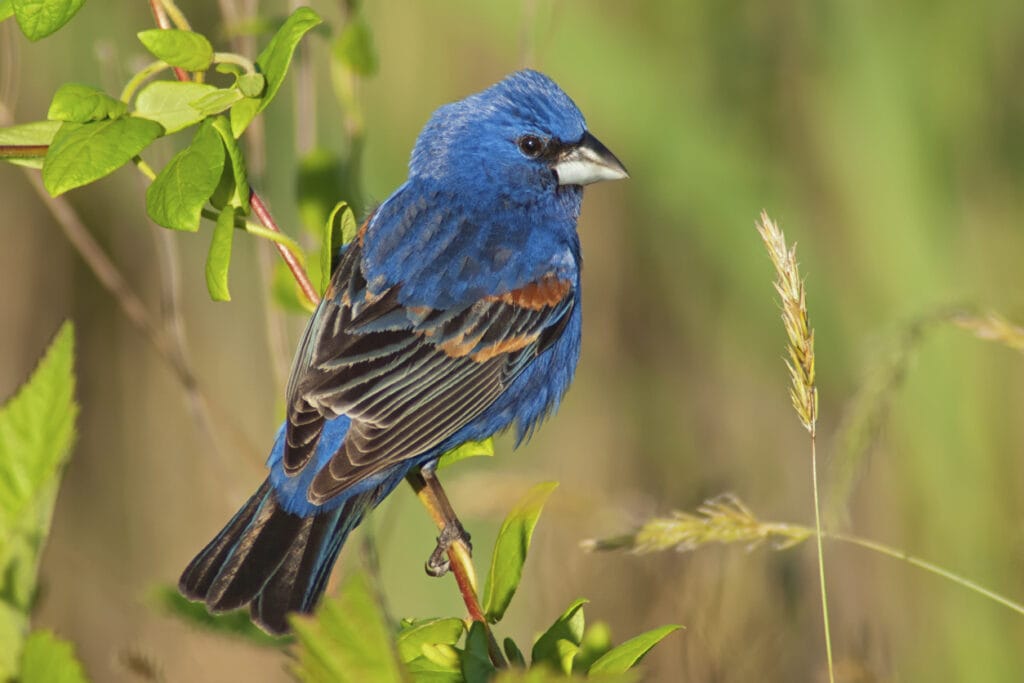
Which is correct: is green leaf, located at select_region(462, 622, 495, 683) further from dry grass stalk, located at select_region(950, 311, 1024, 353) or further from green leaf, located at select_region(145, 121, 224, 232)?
dry grass stalk, located at select_region(950, 311, 1024, 353)

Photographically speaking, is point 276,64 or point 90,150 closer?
point 90,150

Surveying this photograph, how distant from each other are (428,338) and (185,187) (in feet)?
3.49

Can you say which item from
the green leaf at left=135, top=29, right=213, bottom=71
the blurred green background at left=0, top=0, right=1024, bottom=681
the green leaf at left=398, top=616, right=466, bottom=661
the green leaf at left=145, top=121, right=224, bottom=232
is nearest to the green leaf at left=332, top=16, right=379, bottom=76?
the green leaf at left=135, top=29, right=213, bottom=71

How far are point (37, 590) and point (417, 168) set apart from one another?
2153mm

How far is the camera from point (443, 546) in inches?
104

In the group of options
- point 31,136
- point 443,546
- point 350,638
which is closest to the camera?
point 350,638

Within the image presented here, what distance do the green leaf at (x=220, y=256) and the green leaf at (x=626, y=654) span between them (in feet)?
2.68

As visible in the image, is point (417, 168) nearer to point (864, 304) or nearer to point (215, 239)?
point (215, 239)

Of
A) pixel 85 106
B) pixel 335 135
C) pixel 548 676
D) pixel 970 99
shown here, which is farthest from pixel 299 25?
pixel 970 99

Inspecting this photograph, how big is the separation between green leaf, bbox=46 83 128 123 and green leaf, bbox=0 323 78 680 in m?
0.57

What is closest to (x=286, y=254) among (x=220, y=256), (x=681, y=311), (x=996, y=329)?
(x=220, y=256)

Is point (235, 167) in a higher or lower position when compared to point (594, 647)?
higher

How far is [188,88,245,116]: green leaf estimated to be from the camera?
1.83 m

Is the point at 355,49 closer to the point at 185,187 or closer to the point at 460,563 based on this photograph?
the point at 185,187
